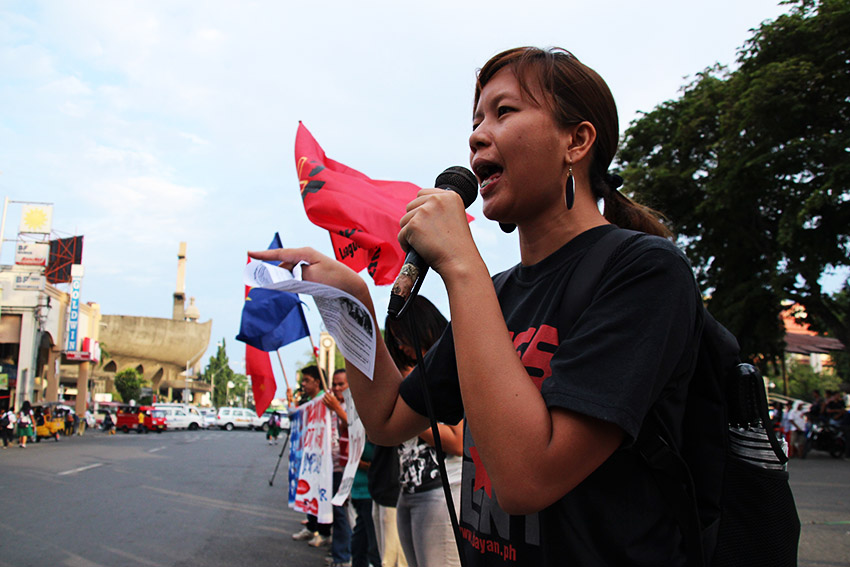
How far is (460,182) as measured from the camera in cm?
169

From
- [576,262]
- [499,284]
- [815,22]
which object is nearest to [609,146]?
[576,262]

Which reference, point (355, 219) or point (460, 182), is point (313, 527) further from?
point (460, 182)

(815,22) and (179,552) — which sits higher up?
(815,22)

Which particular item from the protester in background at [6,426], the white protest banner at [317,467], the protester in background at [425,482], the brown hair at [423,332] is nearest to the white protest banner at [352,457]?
the white protest banner at [317,467]

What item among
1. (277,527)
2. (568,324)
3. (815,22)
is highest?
(815,22)

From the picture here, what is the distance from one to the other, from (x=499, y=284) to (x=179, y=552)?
6753mm

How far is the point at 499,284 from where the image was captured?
67.0 inches

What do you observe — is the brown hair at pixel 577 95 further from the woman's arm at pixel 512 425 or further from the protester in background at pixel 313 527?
the protester in background at pixel 313 527

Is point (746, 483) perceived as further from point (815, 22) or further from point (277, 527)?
point (815, 22)

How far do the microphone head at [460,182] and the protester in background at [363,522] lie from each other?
15.7 ft

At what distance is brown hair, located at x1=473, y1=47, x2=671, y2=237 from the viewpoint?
145cm

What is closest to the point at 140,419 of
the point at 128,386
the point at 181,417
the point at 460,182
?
the point at 181,417

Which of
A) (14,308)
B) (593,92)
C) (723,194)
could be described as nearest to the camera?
(593,92)

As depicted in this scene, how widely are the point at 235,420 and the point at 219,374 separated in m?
70.1
